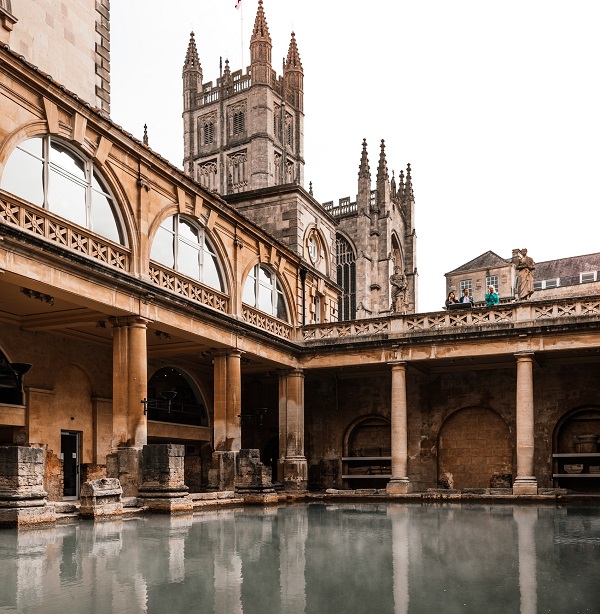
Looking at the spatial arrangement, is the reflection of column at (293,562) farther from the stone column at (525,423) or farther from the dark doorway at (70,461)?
the stone column at (525,423)

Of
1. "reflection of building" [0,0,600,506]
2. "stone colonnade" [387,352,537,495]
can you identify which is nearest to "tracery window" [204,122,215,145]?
"reflection of building" [0,0,600,506]

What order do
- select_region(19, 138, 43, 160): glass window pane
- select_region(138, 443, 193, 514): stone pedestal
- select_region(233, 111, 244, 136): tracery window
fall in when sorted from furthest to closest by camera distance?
select_region(233, 111, 244, 136): tracery window, select_region(138, 443, 193, 514): stone pedestal, select_region(19, 138, 43, 160): glass window pane

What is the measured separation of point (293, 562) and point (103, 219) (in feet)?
41.9

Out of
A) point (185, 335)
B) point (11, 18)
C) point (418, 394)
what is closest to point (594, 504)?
point (418, 394)

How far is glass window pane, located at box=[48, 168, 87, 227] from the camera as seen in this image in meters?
18.4

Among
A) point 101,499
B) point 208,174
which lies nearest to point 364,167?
point 208,174

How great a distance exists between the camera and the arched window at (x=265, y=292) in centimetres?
2836

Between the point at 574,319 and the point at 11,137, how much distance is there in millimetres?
18283

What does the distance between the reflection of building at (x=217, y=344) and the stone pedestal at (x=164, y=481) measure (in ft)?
1.78

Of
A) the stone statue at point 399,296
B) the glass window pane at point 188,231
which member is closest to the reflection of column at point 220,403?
the glass window pane at point 188,231

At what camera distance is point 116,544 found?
1145 centimetres

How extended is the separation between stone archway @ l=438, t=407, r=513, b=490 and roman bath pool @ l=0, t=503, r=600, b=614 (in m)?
16.4

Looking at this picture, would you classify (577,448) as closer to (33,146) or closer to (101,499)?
(101,499)

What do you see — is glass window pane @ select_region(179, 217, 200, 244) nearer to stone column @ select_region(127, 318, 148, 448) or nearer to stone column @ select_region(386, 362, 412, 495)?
stone column @ select_region(127, 318, 148, 448)
